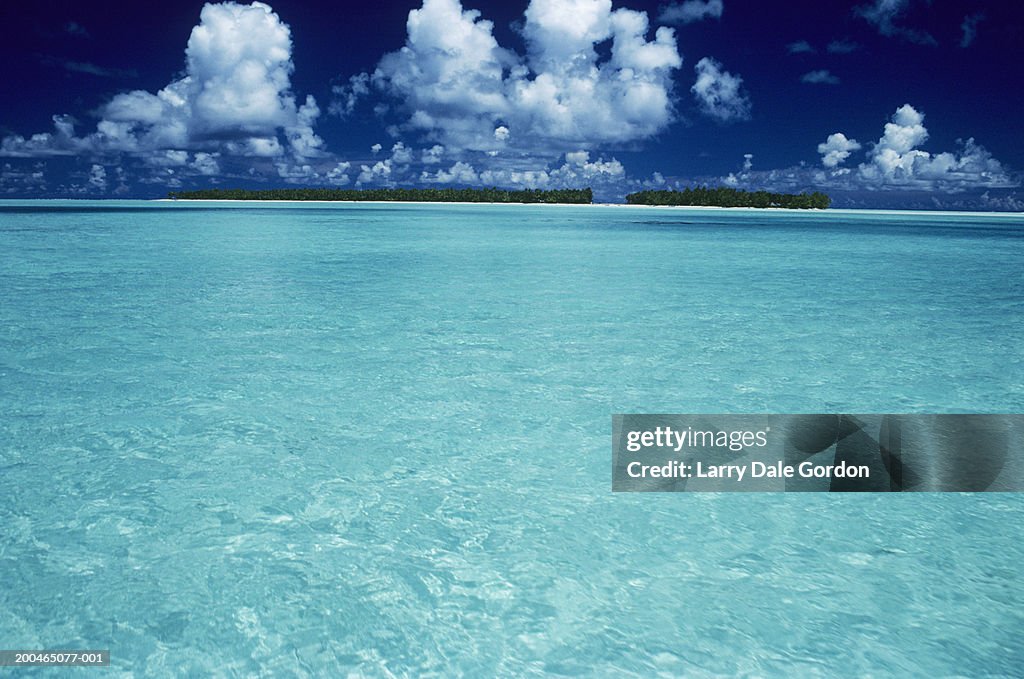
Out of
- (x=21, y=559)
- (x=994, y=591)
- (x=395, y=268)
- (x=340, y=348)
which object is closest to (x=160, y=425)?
(x=21, y=559)

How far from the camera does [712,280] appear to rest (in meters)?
13.1

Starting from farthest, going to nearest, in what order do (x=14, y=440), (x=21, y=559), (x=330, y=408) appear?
(x=330, y=408) → (x=14, y=440) → (x=21, y=559)

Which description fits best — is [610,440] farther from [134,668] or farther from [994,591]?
[134,668]

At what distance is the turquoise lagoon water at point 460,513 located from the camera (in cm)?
242

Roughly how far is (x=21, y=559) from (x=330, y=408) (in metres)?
2.14

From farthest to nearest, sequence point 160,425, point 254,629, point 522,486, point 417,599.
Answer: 1. point 160,425
2. point 522,486
3. point 417,599
4. point 254,629

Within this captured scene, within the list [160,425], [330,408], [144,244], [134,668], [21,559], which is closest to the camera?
[134,668]

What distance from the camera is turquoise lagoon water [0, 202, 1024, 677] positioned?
242cm

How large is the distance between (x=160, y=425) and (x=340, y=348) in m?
2.37

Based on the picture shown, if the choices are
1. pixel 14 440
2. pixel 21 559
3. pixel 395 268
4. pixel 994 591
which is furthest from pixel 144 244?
pixel 994 591

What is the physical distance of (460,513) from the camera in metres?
3.35

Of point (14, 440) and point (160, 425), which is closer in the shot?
point (14, 440)

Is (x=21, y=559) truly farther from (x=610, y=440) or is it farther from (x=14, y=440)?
(x=610, y=440)

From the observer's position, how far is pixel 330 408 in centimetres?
479
